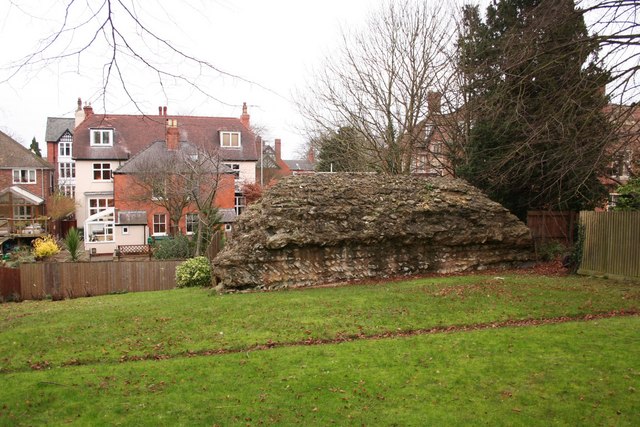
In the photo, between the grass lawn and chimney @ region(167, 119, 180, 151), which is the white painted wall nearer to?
chimney @ region(167, 119, 180, 151)

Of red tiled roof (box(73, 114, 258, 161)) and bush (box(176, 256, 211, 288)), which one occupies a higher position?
red tiled roof (box(73, 114, 258, 161))

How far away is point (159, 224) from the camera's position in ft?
122

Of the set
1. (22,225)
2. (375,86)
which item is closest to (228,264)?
(375,86)

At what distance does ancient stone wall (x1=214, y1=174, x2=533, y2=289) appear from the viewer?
1522 centimetres

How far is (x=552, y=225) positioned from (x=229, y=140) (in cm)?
3119

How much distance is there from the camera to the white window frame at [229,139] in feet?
147

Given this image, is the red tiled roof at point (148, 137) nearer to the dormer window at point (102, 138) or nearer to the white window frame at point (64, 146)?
the dormer window at point (102, 138)


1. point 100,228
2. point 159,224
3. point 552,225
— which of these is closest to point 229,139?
point 159,224

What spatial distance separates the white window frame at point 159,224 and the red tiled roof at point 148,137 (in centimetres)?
701

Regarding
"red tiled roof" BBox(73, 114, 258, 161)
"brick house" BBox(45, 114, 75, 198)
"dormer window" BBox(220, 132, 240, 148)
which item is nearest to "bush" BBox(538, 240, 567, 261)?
"red tiled roof" BBox(73, 114, 258, 161)

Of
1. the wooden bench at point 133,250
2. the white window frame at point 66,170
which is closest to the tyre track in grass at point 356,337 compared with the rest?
the wooden bench at point 133,250

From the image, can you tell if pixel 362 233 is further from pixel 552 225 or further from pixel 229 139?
pixel 229 139

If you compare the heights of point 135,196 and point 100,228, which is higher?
point 135,196

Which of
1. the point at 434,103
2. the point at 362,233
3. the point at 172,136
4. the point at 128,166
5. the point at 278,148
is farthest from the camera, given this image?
the point at 278,148
